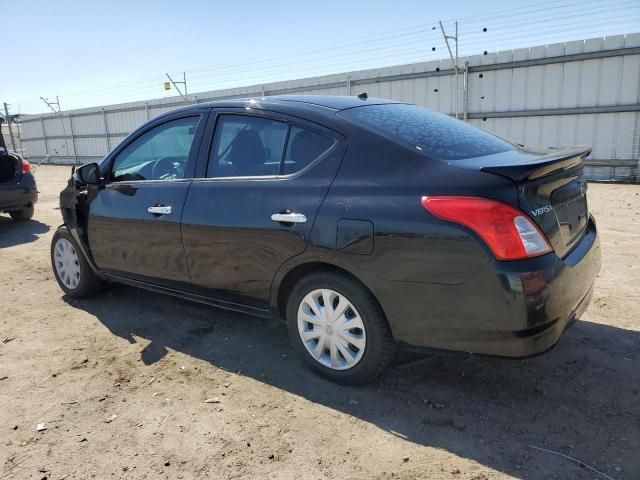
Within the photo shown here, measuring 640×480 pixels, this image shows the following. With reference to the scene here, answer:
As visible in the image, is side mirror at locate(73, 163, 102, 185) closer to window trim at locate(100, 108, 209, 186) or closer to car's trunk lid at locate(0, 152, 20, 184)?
window trim at locate(100, 108, 209, 186)

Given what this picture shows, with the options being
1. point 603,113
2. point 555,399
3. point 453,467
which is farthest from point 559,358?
point 603,113

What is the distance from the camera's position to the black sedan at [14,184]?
8.21 metres

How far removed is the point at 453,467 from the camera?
88.3 inches

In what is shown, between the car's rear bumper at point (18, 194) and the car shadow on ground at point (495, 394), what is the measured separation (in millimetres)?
5827

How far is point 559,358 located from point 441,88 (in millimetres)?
11408

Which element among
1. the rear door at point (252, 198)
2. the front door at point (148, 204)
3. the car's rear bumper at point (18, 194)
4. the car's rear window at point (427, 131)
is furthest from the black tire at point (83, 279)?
the car's rear bumper at point (18, 194)

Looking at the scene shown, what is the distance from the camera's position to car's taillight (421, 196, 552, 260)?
2250 mm

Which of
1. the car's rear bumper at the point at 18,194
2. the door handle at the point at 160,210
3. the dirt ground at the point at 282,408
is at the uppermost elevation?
the door handle at the point at 160,210

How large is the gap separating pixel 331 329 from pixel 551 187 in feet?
4.59

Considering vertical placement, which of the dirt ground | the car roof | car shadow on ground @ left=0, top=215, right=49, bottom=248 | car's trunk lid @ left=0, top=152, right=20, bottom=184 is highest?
the car roof

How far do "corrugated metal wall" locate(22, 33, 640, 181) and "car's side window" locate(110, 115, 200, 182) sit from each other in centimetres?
1070

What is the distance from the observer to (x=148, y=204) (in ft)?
12.0

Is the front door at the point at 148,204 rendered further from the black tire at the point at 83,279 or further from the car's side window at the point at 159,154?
the black tire at the point at 83,279

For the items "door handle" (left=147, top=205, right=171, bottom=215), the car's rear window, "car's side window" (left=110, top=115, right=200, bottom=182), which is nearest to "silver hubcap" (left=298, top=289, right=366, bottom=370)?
the car's rear window
